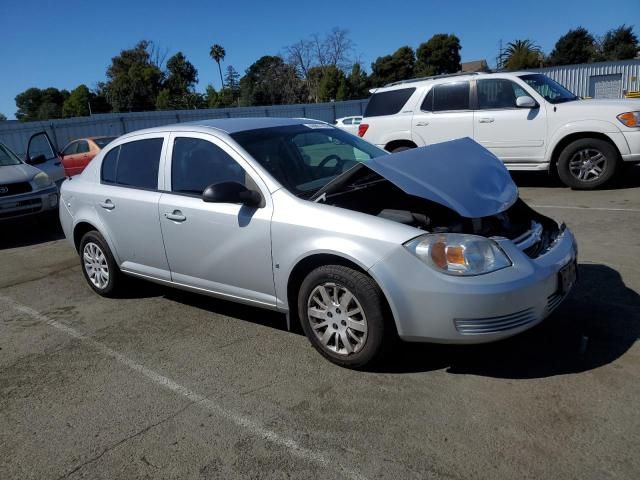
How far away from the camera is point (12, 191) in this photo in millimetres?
8422

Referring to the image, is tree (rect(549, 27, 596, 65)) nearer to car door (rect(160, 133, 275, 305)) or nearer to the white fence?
the white fence

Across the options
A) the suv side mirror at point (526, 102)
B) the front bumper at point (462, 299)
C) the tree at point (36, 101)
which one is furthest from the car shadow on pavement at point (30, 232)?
the tree at point (36, 101)

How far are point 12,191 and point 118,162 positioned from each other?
A: 14.6 feet

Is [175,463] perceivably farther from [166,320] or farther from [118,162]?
[118,162]

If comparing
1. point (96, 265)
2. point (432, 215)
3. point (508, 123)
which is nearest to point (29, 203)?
point (96, 265)

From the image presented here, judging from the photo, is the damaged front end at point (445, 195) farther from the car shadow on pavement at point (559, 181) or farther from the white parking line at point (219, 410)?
the car shadow on pavement at point (559, 181)

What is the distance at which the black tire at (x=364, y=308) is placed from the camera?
10.5 ft

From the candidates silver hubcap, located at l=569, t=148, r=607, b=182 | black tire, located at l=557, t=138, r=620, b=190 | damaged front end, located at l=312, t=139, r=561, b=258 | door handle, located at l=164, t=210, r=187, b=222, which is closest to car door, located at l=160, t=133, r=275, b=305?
door handle, located at l=164, t=210, r=187, b=222

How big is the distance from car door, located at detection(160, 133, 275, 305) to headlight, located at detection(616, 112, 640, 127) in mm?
6554

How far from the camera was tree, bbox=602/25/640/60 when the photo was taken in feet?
207

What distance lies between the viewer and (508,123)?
29.1ft

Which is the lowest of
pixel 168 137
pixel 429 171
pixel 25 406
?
pixel 25 406

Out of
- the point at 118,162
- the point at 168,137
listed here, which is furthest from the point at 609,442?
the point at 118,162

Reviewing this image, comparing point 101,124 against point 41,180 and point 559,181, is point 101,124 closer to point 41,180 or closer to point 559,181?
point 41,180
